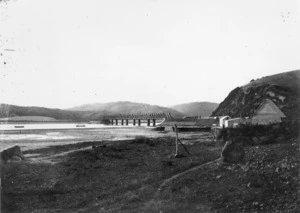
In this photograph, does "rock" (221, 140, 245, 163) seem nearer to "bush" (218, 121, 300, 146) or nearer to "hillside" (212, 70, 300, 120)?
"bush" (218, 121, 300, 146)

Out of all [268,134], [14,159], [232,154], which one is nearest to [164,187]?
[232,154]

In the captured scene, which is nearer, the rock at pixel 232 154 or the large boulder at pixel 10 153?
the rock at pixel 232 154

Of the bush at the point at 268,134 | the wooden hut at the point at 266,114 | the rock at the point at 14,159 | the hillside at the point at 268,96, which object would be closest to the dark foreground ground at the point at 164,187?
the rock at the point at 14,159

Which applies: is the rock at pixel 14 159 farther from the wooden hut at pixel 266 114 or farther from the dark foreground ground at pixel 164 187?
the wooden hut at pixel 266 114

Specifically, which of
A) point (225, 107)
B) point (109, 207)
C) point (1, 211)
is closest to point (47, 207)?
point (1, 211)

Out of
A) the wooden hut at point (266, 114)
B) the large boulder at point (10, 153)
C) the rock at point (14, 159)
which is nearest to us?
the rock at point (14, 159)

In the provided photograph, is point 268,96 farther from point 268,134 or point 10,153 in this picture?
point 10,153

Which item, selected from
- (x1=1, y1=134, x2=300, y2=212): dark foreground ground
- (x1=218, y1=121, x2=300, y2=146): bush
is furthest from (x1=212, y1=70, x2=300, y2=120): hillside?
(x1=1, y1=134, x2=300, y2=212): dark foreground ground

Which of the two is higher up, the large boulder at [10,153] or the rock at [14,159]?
the large boulder at [10,153]
